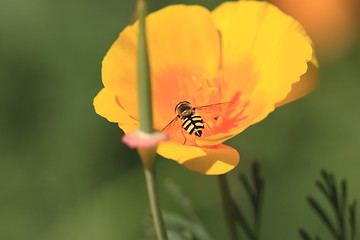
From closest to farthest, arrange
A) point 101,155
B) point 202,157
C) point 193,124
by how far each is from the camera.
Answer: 1. point 202,157
2. point 193,124
3. point 101,155

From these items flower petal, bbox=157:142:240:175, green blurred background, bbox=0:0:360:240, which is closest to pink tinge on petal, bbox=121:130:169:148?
flower petal, bbox=157:142:240:175

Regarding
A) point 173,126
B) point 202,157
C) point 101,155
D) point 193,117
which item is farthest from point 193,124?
point 101,155

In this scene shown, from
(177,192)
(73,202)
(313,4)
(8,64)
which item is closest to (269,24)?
(177,192)

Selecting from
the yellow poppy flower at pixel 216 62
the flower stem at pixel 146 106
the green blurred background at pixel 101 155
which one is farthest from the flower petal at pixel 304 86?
the green blurred background at pixel 101 155

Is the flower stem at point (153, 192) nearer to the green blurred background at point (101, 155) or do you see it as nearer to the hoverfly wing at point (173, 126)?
the hoverfly wing at point (173, 126)

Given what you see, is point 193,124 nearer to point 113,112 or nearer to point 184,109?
point 184,109

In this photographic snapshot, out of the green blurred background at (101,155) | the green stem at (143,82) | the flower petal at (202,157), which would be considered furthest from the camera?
the green blurred background at (101,155)
